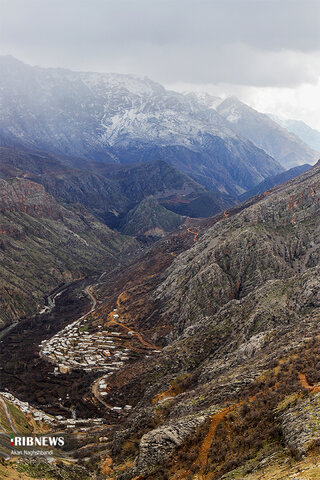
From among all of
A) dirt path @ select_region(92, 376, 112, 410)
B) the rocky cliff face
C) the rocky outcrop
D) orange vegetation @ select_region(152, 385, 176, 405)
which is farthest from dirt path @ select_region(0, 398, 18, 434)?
the rocky outcrop

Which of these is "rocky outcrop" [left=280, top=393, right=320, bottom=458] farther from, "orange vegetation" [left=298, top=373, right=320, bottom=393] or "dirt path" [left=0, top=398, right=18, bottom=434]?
"dirt path" [left=0, top=398, right=18, bottom=434]

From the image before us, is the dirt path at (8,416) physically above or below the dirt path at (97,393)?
above

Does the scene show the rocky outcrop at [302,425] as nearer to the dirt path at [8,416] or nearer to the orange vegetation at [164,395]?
the orange vegetation at [164,395]

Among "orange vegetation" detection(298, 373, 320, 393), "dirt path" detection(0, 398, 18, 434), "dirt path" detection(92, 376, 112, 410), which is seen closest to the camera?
"orange vegetation" detection(298, 373, 320, 393)

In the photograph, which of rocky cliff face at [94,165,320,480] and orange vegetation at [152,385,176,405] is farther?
orange vegetation at [152,385,176,405]

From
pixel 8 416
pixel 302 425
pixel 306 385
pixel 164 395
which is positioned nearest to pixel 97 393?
pixel 8 416

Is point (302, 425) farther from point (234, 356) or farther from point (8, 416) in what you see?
point (8, 416)

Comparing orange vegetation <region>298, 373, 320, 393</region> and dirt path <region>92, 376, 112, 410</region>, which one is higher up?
orange vegetation <region>298, 373, 320, 393</region>

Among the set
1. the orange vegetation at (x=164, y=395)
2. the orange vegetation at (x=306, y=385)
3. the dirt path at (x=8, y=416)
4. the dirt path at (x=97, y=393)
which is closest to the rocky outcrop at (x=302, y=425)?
the orange vegetation at (x=306, y=385)

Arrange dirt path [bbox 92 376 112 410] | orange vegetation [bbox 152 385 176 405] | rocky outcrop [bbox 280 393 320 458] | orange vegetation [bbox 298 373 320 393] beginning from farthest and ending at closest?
dirt path [bbox 92 376 112 410]
orange vegetation [bbox 152 385 176 405]
orange vegetation [bbox 298 373 320 393]
rocky outcrop [bbox 280 393 320 458]

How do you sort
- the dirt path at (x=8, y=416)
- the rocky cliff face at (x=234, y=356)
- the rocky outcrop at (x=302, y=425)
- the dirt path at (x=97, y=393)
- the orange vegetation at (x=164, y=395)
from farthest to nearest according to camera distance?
1. the dirt path at (x=97, y=393)
2. the orange vegetation at (x=164, y=395)
3. the dirt path at (x=8, y=416)
4. the rocky cliff face at (x=234, y=356)
5. the rocky outcrop at (x=302, y=425)

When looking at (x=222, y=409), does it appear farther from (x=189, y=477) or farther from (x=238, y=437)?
(x=189, y=477)

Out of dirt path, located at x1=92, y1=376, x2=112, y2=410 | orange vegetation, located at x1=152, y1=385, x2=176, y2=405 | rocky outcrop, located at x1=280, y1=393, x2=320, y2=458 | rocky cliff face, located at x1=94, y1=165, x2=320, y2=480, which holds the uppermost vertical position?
rocky outcrop, located at x1=280, y1=393, x2=320, y2=458
